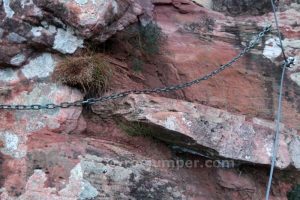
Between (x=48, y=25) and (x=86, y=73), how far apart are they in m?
0.51

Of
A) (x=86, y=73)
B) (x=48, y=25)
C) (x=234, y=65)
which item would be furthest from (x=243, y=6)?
(x=48, y=25)

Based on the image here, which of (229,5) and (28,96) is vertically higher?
(229,5)

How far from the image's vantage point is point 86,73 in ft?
13.1

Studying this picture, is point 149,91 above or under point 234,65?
under

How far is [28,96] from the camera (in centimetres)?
398

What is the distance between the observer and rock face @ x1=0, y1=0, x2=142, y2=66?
4.01 m

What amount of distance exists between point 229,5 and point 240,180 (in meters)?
1.68

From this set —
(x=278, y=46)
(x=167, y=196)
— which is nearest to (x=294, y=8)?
(x=278, y=46)

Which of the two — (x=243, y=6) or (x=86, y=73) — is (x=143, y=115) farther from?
(x=243, y=6)

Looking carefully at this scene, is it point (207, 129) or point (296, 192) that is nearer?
point (207, 129)

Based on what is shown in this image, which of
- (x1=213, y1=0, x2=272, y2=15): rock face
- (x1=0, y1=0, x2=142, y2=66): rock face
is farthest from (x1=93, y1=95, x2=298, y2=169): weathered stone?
(x1=213, y1=0, x2=272, y2=15): rock face

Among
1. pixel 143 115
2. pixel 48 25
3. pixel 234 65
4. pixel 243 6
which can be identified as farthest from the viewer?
pixel 243 6

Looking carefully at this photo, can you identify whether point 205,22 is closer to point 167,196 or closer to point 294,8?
point 294,8

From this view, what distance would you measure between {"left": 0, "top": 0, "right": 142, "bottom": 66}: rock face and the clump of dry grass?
0.14m
